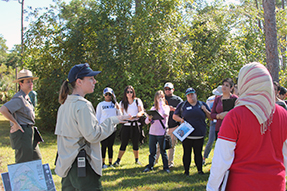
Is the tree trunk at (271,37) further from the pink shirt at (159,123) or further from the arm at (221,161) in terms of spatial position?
the arm at (221,161)

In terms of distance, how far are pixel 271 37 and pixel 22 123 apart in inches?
297

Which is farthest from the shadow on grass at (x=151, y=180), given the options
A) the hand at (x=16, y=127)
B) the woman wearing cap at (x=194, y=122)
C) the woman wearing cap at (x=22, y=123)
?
the hand at (x=16, y=127)

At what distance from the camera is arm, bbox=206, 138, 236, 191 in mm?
2189

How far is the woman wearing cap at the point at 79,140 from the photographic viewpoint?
9.01 ft

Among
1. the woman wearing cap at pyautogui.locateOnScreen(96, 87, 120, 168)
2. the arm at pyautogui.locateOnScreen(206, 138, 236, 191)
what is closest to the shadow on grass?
the woman wearing cap at pyautogui.locateOnScreen(96, 87, 120, 168)

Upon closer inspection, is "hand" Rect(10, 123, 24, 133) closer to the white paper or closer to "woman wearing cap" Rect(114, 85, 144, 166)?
"woman wearing cap" Rect(114, 85, 144, 166)

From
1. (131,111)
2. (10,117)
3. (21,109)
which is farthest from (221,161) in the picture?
(131,111)

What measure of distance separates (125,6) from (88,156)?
934cm

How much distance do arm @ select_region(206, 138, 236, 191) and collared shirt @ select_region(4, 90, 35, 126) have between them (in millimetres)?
3970

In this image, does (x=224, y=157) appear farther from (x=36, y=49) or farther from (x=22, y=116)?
(x=36, y=49)

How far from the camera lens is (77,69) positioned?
9.71 feet

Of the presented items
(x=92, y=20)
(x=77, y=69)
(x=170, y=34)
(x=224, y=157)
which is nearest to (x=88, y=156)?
(x=77, y=69)

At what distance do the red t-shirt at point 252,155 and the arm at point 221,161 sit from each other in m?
0.05

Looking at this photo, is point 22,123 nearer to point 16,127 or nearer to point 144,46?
point 16,127
